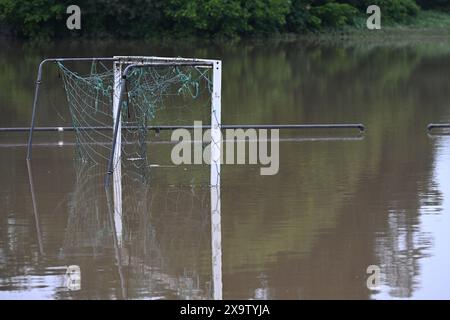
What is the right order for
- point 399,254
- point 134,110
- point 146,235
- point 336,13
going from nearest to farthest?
point 399,254 < point 146,235 < point 134,110 < point 336,13

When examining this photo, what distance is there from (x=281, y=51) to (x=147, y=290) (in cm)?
3569

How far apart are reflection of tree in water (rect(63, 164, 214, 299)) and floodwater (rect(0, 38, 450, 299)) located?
22 millimetres

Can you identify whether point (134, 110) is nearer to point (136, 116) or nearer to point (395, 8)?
point (136, 116)

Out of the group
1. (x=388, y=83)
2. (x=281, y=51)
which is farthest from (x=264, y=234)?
(x=281, y=51)

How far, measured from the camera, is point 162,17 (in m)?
50.1

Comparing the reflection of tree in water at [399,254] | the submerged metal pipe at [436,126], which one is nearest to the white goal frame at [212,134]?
the reflection of tree in water at [399,254]

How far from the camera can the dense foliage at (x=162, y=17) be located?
1916 inches

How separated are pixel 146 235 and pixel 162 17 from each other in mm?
39354

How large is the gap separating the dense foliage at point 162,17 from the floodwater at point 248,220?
84.9ft

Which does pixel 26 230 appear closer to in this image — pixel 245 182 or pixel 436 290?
pixel 245 182

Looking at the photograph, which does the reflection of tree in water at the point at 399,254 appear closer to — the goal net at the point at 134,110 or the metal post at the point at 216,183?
the metal post at the point at 216,183

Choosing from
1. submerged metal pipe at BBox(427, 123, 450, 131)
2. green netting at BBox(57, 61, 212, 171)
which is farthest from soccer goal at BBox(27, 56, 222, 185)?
submerged metal pipe at BBox(427, 123, 450, 131)

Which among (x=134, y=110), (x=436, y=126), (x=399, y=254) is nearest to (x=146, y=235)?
(x=399, y=254)

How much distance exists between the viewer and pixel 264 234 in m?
11.4
